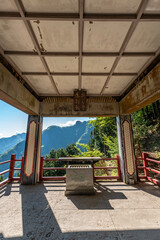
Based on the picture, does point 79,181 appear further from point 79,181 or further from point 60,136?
point 60,136

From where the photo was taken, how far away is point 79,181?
13.1 ft

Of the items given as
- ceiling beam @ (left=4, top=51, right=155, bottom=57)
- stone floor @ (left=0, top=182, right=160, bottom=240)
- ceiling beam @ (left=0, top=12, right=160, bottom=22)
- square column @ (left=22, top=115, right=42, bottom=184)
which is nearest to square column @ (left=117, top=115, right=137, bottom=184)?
stone floor @ (left=0, top=182, right=160, bottom=240)

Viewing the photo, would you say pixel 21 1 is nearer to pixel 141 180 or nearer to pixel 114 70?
pixel 114 70

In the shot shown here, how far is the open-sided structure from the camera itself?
2002mm

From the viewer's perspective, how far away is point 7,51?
111 inches

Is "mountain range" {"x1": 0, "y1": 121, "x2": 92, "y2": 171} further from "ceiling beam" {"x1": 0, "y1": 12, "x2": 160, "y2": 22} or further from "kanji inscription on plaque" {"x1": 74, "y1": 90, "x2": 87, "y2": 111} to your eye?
"ceiling beam" {"x1": 0, "y1": 12, "x2": 160, "y2": 22}

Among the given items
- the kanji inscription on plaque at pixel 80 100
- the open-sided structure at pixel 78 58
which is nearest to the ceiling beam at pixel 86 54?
the open-sided structure at pixel 78 58

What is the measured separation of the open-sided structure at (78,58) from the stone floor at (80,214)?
138cm

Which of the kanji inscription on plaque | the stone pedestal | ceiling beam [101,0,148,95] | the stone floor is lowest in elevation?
the stone floor

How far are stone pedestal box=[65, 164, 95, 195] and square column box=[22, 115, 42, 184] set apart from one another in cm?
194

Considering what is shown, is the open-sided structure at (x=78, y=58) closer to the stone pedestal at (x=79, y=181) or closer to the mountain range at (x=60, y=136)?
the stone pedestal at (x=79, y=181)

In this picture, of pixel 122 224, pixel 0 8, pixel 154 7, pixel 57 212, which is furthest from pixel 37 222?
pixel 154 7

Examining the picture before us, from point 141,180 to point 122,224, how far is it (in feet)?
11.7

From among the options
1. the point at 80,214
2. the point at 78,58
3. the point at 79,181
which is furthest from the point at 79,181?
the point at 78,58
